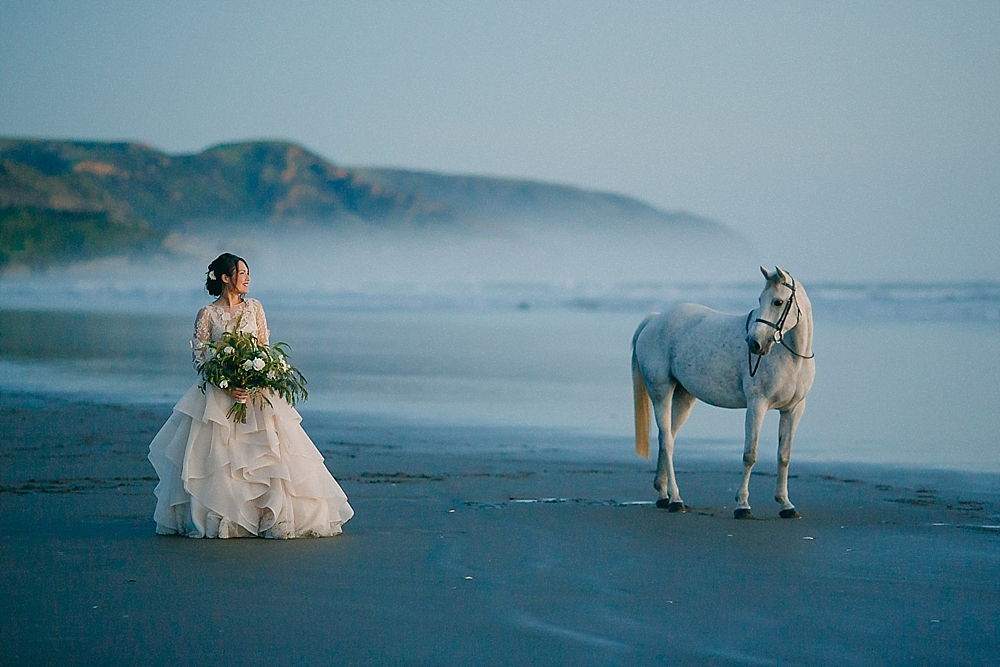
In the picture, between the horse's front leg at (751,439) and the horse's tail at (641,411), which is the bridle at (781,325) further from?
the horse's tail at (641,411)

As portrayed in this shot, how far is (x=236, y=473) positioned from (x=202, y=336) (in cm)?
94

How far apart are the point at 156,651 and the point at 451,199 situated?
97.0 m

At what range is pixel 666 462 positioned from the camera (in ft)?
29.2

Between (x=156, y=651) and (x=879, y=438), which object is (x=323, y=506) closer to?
(x=156, y=651)

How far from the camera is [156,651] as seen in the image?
488 cm

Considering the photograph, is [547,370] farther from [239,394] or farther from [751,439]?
[239,394]

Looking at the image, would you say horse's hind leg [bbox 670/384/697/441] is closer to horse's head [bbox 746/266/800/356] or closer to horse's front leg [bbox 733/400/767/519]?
horse's front leg [bbox 733/400/767/519]

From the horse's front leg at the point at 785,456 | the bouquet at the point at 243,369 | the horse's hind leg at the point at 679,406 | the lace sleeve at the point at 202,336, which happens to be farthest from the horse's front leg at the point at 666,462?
the lace sleeve at the point at 202,336


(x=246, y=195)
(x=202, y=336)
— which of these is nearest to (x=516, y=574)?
(x=202, y=336)

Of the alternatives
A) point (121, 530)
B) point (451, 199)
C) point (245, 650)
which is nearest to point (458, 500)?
point (121, 530)

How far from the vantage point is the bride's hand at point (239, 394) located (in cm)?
725

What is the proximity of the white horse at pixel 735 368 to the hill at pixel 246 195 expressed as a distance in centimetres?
7773

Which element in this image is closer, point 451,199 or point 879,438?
point 879,438

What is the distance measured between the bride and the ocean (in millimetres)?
4479
